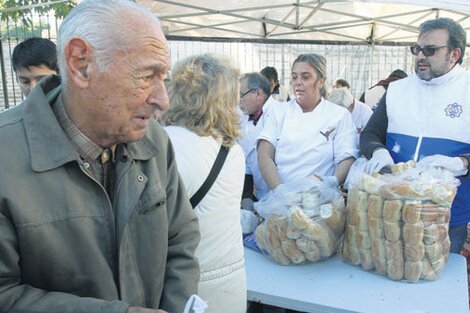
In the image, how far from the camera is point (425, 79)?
2.23 meters

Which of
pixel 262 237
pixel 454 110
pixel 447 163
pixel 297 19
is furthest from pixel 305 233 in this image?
pixel 297 19

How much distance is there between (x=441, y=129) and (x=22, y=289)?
2037mm

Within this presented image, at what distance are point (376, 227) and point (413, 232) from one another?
0.50 feet

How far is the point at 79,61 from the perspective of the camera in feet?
3.27

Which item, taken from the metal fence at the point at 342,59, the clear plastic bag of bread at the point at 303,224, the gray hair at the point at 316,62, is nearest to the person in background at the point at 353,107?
the gray hair at the point at 316,62

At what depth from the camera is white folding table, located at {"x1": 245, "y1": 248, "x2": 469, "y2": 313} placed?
66.7 inches

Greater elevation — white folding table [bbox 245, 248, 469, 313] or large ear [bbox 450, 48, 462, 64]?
large ear [bbox 450, 48, 462, 64]

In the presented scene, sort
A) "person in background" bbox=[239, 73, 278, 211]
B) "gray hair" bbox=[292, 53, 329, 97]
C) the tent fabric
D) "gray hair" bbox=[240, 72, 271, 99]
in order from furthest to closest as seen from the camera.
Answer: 1. the tent fabric
2. "gray hair" bbox=[240, 72, 271, 99]
3. "person in background" bbox=[239, 73, 278, 211]
4. "gray hair" bbox=[292, 53, 329, 97]

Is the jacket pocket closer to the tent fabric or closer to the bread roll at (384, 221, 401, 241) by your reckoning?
the bread roll at (384, 221, 401, 241)

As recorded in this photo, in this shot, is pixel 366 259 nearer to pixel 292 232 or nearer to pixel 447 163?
pixel 292 232

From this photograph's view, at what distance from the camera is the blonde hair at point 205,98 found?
165 centimetres

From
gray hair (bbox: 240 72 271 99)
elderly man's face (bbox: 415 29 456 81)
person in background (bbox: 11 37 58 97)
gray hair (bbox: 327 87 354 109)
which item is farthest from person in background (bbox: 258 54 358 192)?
person in background (bbox: 11 37 58 97)

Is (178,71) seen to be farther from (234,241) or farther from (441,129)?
(441,129)

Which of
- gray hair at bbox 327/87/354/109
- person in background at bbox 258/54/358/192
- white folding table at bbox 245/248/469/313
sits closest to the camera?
white folding table at bbox 245/248/469/313
